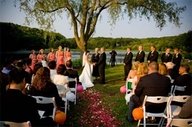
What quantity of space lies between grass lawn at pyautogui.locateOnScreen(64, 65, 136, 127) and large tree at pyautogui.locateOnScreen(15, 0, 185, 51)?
4.45 ft

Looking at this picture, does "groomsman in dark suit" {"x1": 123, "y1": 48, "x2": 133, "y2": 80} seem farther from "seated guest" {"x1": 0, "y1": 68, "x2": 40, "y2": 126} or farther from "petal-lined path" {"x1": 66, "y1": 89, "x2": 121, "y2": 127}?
"seated guest" {"x1": 0, "y1": 68, "x2": 40, "y2": 126}

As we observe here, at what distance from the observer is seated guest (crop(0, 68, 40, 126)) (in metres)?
3.89

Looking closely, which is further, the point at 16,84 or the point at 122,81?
the point at 122,81

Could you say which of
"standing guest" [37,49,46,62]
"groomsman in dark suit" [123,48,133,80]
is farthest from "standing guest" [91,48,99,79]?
"standing guest" [37,49,46,62]

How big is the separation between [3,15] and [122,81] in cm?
399

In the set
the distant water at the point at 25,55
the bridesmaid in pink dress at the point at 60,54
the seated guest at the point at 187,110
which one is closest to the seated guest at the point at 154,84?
the seated guest at the point at 187,110

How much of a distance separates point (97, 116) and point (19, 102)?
12.4 ft

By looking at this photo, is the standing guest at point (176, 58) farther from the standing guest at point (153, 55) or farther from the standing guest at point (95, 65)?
the standing guest at point (95, 65)

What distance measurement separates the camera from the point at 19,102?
3.89 meters

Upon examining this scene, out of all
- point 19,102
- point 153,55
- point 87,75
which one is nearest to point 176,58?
point 153,55

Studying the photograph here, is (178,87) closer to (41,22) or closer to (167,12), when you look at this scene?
(167,12)

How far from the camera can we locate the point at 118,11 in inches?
432

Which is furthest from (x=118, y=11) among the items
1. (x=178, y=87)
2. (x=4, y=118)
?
(x=4, y=118)

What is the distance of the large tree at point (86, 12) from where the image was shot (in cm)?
1033
